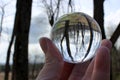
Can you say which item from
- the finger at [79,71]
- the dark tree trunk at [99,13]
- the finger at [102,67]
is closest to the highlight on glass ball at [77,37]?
the finger at [79,71]

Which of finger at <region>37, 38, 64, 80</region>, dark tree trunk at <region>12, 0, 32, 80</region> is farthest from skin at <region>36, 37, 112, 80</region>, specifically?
dark tree trunk at <region>12, 0, 32, 80</region>

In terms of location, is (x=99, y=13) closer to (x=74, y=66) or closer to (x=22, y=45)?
(x=22, y=45)

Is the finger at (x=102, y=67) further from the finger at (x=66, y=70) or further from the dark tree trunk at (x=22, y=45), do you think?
the dark tree trunk at (x=22, y=45)

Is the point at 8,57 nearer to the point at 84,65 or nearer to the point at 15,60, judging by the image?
the point at 15,60

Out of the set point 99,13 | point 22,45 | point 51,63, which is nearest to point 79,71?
point 51,63

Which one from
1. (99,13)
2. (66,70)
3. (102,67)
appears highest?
(102,67)

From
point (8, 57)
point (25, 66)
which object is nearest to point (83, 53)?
point (25, 66)

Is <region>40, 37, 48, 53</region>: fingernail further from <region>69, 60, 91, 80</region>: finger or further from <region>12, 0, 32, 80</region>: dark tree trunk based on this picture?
<region>12, 0, 32, 80</region>: dark tree trunk
